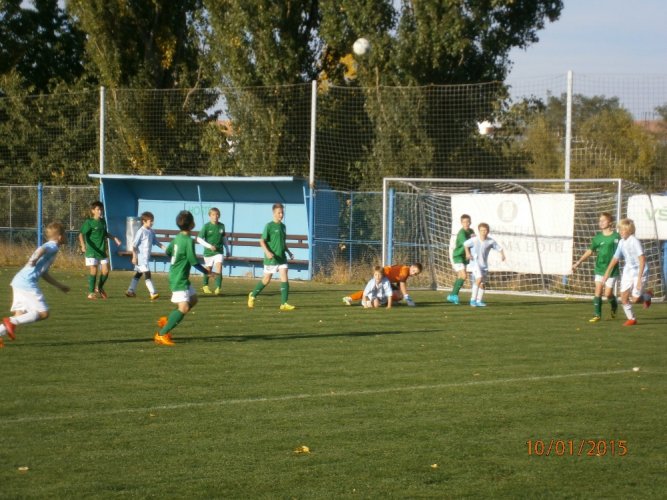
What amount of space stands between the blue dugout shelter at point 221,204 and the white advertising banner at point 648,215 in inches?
329

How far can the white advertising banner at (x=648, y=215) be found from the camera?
21.4 metres

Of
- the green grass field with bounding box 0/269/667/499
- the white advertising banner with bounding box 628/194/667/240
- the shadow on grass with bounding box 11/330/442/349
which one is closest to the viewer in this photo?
the green grass field with bounding box 0/269/667/499

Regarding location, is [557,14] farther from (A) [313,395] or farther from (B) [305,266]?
(A) [313,395]

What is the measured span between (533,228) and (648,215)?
2.52m

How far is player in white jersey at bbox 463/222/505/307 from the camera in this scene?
1925 cm

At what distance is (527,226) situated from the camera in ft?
73.9

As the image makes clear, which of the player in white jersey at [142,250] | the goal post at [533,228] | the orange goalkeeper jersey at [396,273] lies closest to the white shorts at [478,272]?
the orange goalkeeper jersey at [396,273]

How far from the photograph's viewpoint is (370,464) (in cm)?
666

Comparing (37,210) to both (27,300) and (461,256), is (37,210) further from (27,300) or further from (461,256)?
(27,300)

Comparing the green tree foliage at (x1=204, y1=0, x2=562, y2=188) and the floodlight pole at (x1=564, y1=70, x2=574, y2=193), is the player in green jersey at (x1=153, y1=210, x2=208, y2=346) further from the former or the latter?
the green tree foliage at (x1=204, y1=0, x2=562, y2=188)

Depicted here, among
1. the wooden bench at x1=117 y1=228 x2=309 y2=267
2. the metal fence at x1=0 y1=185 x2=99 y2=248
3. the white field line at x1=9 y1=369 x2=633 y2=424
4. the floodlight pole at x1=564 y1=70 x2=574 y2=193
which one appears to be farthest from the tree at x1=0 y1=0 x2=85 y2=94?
the white field line at x1=9 y1=369 x2=633 y2=424
